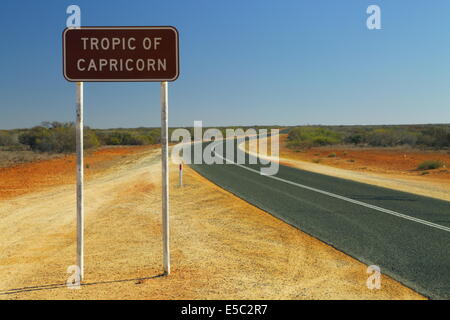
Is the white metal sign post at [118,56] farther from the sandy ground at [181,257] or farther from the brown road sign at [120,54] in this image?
the sandy ground at [181,257]

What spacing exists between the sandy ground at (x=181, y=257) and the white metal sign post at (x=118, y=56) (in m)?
1.80

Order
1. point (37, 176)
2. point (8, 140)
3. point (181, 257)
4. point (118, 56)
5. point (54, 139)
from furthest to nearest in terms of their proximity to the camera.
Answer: point (8, 140) → point (54, 139) → point (37, 176) → point (181, 257) → point (118, 56)

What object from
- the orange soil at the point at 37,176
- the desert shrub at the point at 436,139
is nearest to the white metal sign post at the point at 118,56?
the orange soil at the point at 37,176

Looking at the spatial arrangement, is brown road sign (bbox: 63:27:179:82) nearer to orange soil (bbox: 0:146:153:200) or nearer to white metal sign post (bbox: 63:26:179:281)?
white metal sign post (bbox: 63:26:179:281)

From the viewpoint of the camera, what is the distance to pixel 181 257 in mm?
7469

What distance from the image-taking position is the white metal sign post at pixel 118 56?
19.3 ft

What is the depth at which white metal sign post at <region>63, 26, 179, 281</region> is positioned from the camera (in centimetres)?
589

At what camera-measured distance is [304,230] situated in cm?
927

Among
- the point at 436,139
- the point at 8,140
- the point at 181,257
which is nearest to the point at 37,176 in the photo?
the point at 181,257

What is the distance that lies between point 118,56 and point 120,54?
0.14 ft

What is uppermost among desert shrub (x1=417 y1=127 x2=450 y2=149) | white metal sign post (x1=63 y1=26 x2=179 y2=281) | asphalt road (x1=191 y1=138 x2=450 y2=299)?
white metal sign post (x1=63 y1=26 x2=179 y2=281)

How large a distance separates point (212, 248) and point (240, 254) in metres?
0.69

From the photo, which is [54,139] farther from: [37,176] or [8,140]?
[37,176]

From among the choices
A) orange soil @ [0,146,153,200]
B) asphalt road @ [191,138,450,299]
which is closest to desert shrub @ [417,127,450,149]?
asphalt road @ [191,138,450,299]
